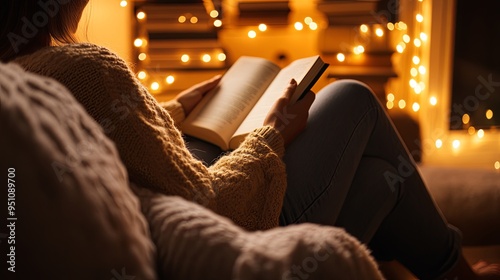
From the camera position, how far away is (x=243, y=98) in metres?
1.22

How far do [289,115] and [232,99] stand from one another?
21cm

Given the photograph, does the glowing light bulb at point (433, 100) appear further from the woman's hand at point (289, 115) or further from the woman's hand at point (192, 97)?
the woman's hand at point (289, 115)

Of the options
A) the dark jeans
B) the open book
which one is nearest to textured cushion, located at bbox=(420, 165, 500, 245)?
the dark jeans

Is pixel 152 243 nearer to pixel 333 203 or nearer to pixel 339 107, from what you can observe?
pixel 333 203

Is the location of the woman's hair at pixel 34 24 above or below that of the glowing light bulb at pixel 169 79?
above

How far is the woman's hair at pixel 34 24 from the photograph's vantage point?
2.72ft

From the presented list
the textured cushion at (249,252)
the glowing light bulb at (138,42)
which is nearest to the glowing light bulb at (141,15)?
the glowing light bulb at (138,42)

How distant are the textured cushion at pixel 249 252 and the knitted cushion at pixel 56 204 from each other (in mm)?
51

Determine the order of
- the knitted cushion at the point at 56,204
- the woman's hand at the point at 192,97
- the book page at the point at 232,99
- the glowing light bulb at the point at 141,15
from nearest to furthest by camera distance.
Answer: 1. the knitted cushion at the point at 56,204
2. the book page at the point at 232,99
3. the woman's hand at the point at 192,97
4. the glowing light bulb at the point at 141,15

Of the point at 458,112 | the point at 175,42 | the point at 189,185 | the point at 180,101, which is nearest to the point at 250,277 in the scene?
the point at 189,185

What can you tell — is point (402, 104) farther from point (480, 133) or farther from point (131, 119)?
point (131, 119)

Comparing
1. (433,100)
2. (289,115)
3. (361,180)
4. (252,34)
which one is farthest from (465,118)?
(289,115)

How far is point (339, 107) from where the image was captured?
1.11 meters

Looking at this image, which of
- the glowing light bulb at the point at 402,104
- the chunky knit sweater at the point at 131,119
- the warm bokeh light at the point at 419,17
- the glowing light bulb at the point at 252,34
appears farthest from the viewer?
the glowing light bulb at the point at 402,104
